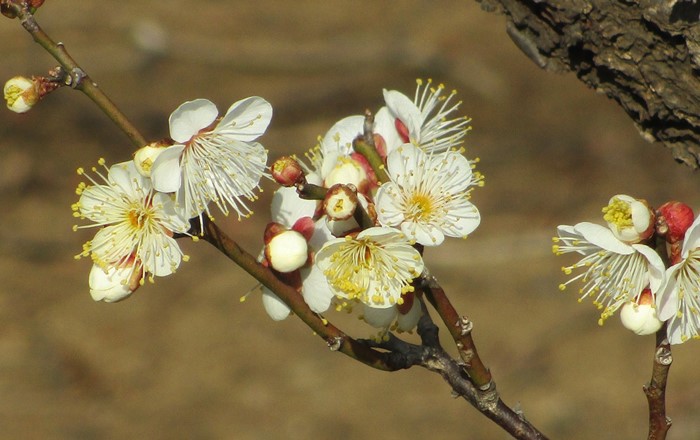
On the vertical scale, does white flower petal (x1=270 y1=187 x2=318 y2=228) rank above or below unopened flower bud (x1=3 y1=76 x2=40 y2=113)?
below

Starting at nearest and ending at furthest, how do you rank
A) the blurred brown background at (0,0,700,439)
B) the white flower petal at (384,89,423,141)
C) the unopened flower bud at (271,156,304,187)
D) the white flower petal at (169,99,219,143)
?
the unopened flower bud at (271,156,304,187)
the white flower petal at (169,99,219,143)
the white flower petal at (384,89,423,141)
the blurred brown background at (0,0,700,439)

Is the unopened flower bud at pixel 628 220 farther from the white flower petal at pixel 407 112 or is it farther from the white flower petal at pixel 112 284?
the white flower petal at pixel 112 284

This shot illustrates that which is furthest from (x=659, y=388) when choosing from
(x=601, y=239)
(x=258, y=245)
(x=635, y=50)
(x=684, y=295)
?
(x=258, y=245)

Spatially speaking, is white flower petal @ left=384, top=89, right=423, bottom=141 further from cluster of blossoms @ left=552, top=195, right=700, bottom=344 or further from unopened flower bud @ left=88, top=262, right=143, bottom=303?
unopened flower bud @ left=88, top=262, right=143, bottom=303

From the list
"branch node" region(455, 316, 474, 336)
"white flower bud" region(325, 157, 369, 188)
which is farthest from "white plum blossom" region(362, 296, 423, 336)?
"white flower bud" region(325, 157, 369, 188)

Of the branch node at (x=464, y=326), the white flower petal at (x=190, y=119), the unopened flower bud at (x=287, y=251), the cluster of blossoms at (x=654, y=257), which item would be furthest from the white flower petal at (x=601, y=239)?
the white flower petal at (x=190, y=119)

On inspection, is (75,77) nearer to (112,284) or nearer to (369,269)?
(112,284)
